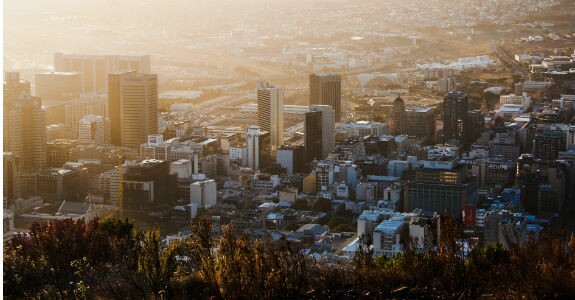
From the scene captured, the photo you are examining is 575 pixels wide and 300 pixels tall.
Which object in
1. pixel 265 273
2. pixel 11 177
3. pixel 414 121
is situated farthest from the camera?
pixel 414 121

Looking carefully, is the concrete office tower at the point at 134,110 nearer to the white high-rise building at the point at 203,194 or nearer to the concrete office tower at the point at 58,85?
the concrete office tower at the point at 58,85

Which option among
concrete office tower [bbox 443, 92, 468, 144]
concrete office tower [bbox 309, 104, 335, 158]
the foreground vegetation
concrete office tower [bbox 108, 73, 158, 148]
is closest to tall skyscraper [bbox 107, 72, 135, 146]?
concrete office tower [bbox 108, 73, 158, 148]

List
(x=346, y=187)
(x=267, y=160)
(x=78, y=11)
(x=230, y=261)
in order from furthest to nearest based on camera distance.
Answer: (x=78, y=11), (x=267, y=160), (x=346, y=187), (x=230, y=261)

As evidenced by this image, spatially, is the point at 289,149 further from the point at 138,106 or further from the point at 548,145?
the point at 548,145

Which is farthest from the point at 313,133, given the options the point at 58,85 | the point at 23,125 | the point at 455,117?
the point at 58,85

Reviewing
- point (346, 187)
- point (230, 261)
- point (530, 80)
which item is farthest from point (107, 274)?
point (530, 80)

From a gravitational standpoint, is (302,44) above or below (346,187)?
above

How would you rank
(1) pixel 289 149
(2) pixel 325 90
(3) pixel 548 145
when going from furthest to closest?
(2) pixel 325 90 → (1) pixel 289 149 → (3) pixel 548 145

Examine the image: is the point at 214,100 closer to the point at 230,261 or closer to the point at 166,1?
the point at 166,1
